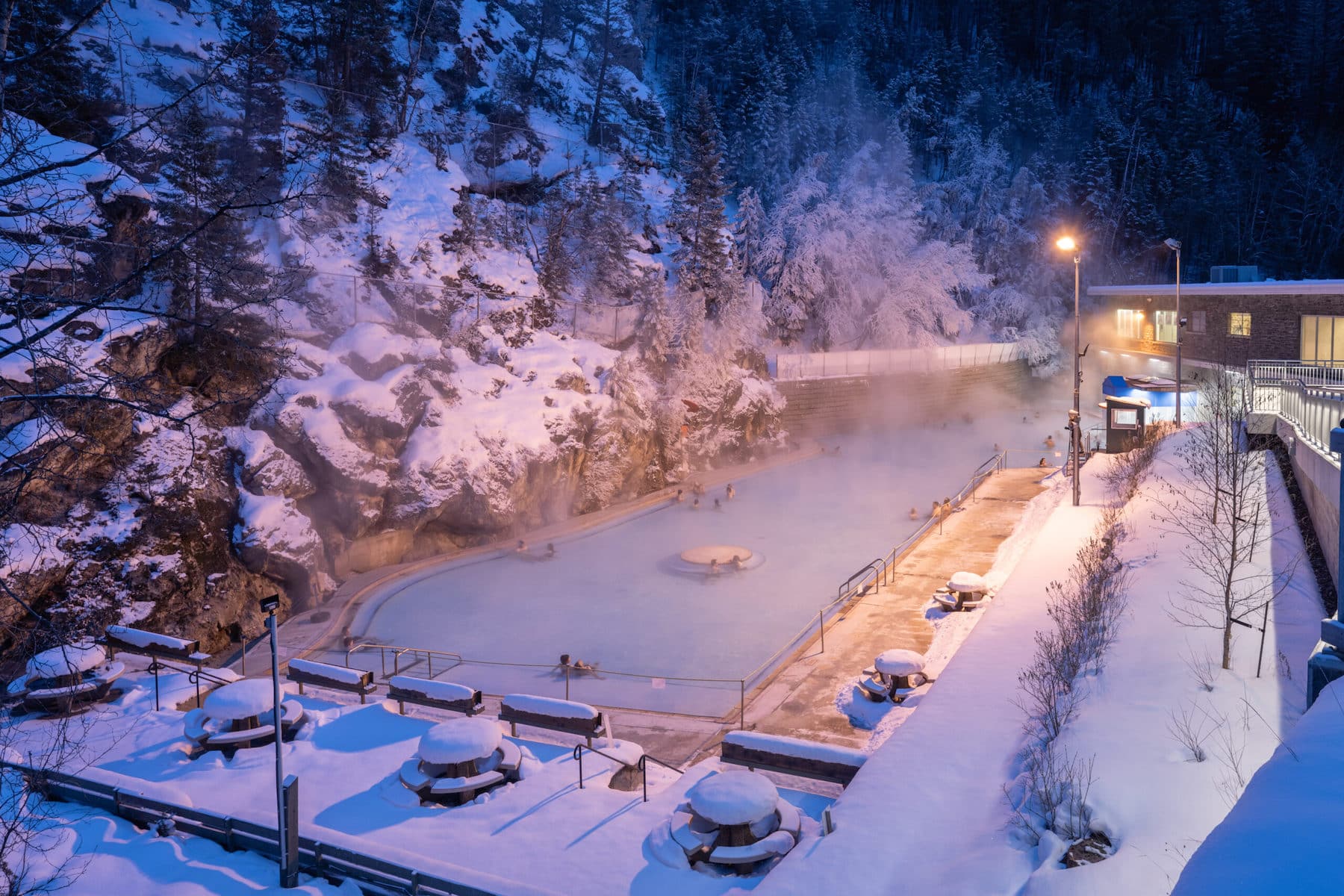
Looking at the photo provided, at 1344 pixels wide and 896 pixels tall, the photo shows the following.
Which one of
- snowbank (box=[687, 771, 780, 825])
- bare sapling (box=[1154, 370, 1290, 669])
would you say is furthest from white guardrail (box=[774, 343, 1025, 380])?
snowbank (box=[687, 771, 780, 825])

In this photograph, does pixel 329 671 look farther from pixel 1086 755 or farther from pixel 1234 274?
pixel 1234 274

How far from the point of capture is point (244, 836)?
994 centimetres

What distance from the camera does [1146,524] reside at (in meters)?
18.1

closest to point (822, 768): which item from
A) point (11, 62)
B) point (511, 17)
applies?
point (11, 62)

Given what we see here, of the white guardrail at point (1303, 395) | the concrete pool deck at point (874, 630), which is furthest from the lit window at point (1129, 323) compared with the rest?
the concrete pool deck at point (874, 630)

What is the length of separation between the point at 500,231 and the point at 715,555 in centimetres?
2257

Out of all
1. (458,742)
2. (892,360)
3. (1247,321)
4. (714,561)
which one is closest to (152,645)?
(458,742)

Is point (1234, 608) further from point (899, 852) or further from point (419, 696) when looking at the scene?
point (419, 696)

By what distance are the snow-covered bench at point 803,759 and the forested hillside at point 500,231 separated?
7.45 metres

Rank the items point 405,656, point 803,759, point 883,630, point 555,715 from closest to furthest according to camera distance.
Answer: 1. point 803,759
2. point 555,715
3. point 883,630
4. point 405,656

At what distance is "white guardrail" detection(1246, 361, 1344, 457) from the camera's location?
15.0 m

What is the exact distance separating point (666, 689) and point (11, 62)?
14921mm

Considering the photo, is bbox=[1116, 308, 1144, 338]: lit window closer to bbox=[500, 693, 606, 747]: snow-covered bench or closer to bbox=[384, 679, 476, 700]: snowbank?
bbox=[500, 693, 606, 747]: snow-covered bench

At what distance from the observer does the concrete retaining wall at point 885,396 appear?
45031 millimetres
